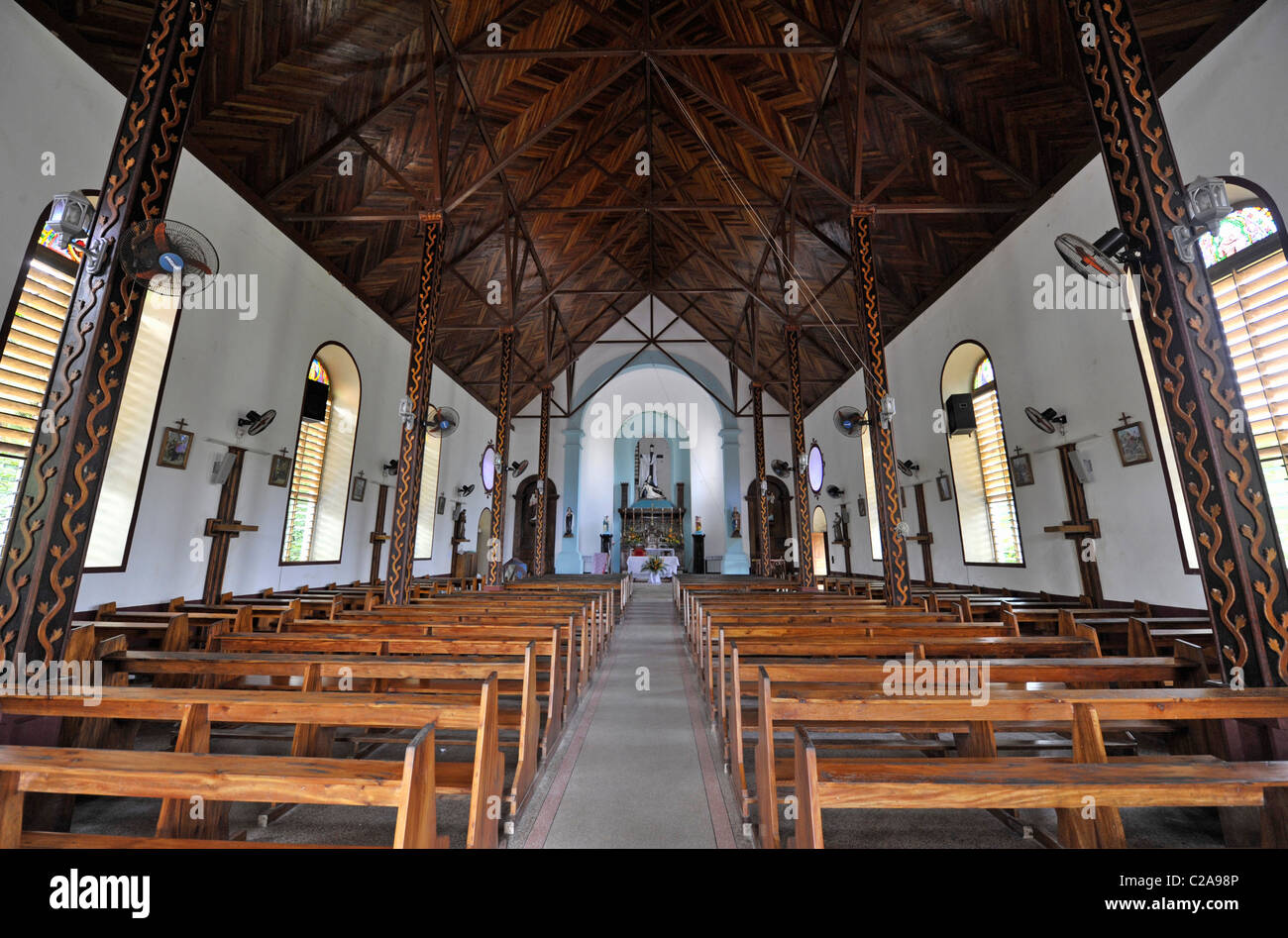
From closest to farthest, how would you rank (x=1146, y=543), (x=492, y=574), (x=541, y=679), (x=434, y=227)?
(x=541, y=679) < (x=1146, y=543) < (x=434, y=227) < (x=492, y=574)

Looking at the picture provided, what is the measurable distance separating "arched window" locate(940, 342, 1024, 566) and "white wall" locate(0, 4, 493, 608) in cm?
971

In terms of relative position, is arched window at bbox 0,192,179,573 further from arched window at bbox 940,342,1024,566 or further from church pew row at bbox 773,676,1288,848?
arched window at bbox 940,342,1024,566

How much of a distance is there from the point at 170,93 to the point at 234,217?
13.8 ft

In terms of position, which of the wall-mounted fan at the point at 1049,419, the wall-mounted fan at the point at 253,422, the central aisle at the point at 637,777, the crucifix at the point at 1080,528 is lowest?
the central aisle at the point at 637,777

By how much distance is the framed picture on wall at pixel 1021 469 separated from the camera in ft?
22.8

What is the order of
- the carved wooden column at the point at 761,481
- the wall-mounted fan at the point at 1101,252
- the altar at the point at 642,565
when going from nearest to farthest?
the wall-mounted fan at the point at 1101,252, the carved wooden column at the point at 761,481, the altar at the point at 642,565

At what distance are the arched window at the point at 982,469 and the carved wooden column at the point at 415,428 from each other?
7571mm

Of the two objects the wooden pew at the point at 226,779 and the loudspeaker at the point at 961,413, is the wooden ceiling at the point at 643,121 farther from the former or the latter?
the wooden pew at the point at 226,779

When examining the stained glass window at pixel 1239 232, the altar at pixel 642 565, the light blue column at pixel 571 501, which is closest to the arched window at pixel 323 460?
the light blue column at pixel 571 501

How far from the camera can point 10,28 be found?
13.6 feet

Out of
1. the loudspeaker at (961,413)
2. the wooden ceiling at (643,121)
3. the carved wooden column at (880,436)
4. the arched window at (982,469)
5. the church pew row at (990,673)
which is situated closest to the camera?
the church pew row at (990,673)

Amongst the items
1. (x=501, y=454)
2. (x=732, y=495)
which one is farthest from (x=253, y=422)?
(x=732, y=495)

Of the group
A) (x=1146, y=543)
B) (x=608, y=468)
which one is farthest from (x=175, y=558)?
(x=608, y=468)
